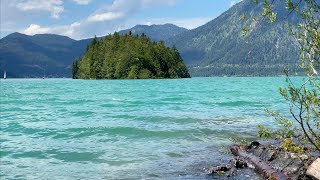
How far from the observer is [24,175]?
1633 cm

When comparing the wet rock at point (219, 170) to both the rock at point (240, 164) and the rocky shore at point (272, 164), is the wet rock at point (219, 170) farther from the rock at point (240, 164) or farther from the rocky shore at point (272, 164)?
the rock at point (240, 164)

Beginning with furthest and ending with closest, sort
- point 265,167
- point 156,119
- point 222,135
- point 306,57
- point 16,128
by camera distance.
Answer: point 156,119, point 16,128, point 222,135, point 265,167, point 306,57

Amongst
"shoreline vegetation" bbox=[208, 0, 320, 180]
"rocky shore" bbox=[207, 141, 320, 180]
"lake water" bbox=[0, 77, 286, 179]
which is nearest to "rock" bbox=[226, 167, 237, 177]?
"rocky shore" bbox=[207, 141, 320, 180]

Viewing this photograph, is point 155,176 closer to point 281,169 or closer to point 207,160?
point 207,160

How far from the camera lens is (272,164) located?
49.4ft

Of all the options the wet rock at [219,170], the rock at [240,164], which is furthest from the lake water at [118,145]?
the rock at [240,164]

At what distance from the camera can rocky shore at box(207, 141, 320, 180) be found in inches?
505

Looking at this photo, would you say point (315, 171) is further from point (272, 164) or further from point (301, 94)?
point (272, 164)

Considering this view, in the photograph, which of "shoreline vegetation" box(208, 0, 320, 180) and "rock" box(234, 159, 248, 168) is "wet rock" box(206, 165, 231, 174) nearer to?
"rock" box(234, 159, 248, 168)

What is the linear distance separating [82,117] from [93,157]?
741 inches

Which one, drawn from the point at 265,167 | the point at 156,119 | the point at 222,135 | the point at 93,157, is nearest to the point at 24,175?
the point at 93,157

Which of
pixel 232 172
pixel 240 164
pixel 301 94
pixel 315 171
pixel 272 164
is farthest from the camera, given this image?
pixel 240 164

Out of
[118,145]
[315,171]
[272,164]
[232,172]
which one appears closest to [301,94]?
[315,171]

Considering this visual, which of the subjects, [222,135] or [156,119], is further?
[156,119]
